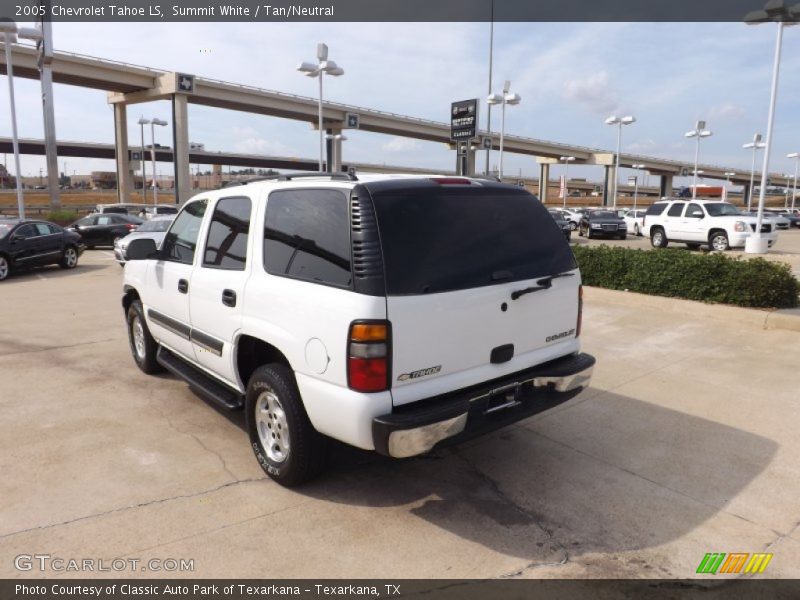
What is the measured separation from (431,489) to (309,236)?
5.97 ft

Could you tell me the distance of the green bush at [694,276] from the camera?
8.47 metres

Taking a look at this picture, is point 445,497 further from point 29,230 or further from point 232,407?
point 29,230

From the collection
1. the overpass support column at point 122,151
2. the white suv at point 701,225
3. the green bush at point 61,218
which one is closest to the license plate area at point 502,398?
the white suv at point 701,225

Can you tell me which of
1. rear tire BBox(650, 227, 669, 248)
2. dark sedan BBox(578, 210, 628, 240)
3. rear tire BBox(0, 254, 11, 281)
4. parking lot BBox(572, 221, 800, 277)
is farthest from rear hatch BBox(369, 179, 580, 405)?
dark sedan BBox(578, 210, 628, 240)

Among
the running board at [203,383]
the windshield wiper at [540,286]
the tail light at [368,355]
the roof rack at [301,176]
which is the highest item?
the roof rack at [301,176]

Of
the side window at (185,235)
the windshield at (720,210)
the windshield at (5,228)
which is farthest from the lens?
the windshield at (720,210)

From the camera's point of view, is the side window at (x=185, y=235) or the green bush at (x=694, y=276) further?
the green bush at (x=694, y=276)

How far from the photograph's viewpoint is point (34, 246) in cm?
1566

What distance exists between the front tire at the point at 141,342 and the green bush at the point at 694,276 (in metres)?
7.51

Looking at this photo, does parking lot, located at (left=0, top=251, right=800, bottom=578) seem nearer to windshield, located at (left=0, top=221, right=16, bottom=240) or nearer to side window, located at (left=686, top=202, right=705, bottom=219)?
windshield, located at (left=0, top=221, right=16, bottom=240)

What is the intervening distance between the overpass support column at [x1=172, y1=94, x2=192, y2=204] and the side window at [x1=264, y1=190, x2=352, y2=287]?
4822 cm

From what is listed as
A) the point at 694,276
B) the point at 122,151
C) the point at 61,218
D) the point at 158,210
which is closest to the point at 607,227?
the point at 694,276

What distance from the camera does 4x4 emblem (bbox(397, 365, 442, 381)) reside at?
10.7 ft

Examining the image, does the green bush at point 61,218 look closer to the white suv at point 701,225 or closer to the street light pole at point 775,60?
the white suv at point 701,225
